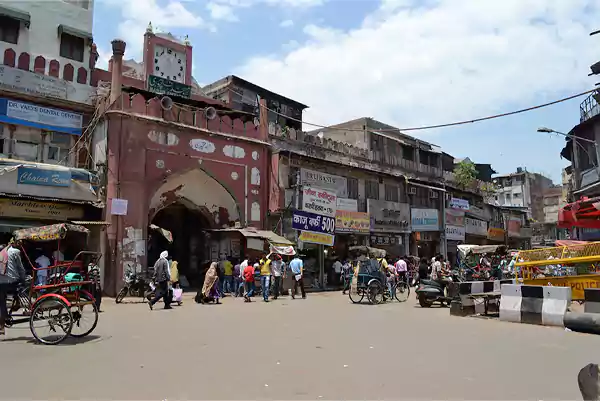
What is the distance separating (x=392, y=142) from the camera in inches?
1355

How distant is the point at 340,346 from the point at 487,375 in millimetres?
2535

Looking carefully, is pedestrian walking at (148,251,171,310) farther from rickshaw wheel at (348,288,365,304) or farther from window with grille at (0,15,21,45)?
window with grille at (0,15,21,45)

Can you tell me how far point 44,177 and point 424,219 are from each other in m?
24.3

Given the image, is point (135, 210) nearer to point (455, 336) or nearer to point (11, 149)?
point (11, 149)

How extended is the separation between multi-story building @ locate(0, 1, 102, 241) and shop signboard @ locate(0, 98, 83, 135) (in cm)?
3

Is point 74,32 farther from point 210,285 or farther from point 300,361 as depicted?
point 300,361

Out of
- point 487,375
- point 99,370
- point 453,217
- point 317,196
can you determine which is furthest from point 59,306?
point 453,217

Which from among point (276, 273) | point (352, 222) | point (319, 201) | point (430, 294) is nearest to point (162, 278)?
point (276, 273)

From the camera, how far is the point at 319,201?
2539 centimetres

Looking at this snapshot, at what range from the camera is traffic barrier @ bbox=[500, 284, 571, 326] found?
32.8 ft

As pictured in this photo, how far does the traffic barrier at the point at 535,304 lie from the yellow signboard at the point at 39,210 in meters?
15.6

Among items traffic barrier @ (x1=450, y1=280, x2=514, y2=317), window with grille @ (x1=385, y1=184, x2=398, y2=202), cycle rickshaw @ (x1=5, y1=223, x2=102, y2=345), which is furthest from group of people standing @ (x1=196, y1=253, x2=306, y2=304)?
window with grille @ (x1=385, y1=184, x2=398, y2=202)

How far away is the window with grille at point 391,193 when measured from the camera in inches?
1224

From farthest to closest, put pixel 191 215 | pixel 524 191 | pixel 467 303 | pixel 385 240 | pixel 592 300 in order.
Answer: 1. pixel 524 191
2. pixel 385 240
3. pixel 191 215
4. pixel 467 303
5. pixel 592 300
